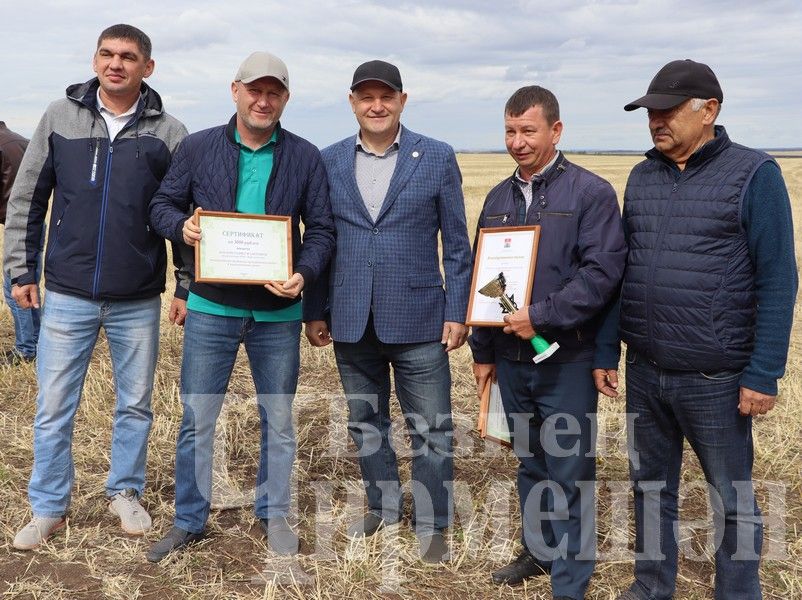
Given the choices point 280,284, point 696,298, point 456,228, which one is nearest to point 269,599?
point 280,284

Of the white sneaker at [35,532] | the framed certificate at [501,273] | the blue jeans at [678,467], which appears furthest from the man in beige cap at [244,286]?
the blue jeans at [678,467]

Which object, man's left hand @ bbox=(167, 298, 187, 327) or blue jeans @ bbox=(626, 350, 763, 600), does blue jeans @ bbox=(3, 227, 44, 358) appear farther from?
blue jeans @ bbox=(626, 350, 763, 600)

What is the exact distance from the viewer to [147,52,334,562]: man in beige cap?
3898 millimetres

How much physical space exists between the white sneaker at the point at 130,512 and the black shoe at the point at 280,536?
0.66 meters

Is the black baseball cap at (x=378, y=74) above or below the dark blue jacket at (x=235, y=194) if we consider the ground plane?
above

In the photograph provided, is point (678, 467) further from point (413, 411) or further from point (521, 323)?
point (413, 411)

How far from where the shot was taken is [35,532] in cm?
417

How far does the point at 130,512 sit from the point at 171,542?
16.3 inches

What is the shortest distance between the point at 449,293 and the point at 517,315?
0.60m

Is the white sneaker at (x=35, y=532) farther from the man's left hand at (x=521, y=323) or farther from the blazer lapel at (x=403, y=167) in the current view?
the man's left hand at (x=521, y=323)

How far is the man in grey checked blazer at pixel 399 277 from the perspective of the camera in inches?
157

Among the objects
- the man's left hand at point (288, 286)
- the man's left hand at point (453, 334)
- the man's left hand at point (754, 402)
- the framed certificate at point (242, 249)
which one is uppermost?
the framed certificate at point (242, 249)

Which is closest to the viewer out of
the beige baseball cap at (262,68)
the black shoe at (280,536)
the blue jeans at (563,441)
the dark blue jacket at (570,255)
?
the dark blue jacket at (570,255)

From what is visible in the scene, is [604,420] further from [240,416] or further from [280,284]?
[280,284]
